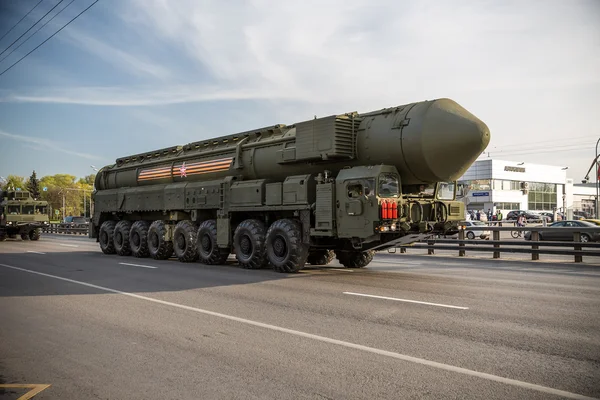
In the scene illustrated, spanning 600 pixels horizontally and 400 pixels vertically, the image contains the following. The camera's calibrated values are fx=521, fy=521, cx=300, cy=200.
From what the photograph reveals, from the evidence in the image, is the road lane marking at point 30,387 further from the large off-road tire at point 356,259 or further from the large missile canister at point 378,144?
the large off-road tire at point 356,259

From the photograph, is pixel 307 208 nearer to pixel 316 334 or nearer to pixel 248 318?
pixel 248 318

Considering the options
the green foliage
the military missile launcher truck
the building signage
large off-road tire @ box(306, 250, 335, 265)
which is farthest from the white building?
the green foliage

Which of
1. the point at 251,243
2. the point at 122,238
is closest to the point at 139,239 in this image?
the point at 122,238

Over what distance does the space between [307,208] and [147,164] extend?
32.4ft

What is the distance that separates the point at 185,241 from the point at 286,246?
16.6ft

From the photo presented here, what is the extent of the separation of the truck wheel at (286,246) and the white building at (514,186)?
61725 millimetres

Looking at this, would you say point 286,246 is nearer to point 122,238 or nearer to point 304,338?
point 304,338

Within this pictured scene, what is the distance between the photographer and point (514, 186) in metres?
79.9

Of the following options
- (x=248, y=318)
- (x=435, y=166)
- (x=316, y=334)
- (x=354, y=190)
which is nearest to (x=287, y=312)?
(x=248, y=318)

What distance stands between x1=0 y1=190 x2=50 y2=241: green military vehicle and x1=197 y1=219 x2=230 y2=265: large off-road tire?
81.9ft

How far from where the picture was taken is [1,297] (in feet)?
31.4

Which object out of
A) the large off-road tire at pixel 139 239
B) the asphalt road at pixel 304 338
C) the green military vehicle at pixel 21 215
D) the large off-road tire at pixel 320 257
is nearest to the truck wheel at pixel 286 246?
the asphalt road at pixel 304 338

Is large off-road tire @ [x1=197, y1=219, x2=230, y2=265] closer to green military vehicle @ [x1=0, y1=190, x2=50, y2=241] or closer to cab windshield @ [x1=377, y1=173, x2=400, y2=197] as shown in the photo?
cab windshield @ [x1=377, y1=173, x2=400, y2=197]

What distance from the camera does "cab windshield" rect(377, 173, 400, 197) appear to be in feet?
38.6
